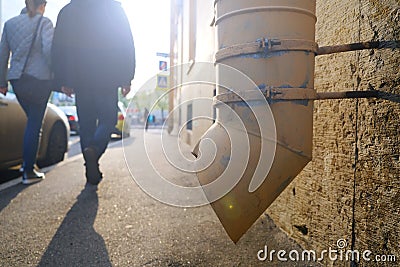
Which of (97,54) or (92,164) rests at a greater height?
(97,54)

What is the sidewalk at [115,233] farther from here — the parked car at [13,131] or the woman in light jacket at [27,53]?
the woman in light jacket at [27,53]

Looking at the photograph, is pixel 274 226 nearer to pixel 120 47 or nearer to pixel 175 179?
pixel 175 179

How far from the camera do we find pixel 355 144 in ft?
4.30

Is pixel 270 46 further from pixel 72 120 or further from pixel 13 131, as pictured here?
pixel 72 120

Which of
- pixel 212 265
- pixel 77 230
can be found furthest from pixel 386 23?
pixel 77 230

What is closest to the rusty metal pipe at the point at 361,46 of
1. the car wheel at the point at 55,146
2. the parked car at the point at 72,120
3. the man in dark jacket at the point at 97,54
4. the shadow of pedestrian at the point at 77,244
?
the shadow of pedestrian at the point at 77,244

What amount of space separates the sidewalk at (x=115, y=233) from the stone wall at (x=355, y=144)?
0.95 ft

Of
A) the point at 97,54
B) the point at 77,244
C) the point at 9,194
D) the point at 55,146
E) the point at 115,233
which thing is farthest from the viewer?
the point at 55,146

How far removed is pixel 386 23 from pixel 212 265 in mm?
1115

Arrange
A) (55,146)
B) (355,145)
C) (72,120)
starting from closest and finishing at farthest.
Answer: (355,145)
(55,146)
(72,120)

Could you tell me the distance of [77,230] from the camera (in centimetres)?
199

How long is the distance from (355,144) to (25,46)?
2.84 m

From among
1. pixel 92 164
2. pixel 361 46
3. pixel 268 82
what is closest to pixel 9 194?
pixel 92 164

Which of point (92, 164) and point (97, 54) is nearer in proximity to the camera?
point (92, 164)
